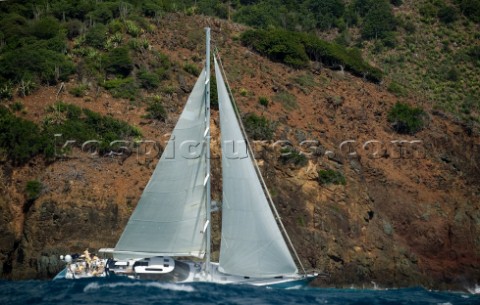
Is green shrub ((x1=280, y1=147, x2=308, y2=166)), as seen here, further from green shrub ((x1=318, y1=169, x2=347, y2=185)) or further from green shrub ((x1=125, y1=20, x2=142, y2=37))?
green shrub ((x1=125, y1=20, x2=142, y2=37))

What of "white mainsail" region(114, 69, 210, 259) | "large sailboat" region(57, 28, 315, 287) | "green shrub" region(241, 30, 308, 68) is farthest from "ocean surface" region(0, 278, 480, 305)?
"green shrub" region(241, 30, 308, 68)

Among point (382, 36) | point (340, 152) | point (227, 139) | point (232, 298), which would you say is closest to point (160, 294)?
point (232, 298)

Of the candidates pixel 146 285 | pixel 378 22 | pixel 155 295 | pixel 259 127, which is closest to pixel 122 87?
pixel 259 127

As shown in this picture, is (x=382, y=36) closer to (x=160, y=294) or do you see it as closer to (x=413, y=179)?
(x=413, y=179)

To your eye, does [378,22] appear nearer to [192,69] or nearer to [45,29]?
[192,69]

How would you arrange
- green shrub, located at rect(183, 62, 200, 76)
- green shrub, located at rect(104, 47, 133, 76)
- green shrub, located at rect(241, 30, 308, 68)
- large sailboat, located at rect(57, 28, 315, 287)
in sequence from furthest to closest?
green shrub, located at rect(241, 30, 308, 68), green shrub, located at rect(183, 62, 200, 76), green shrub, located at rect(104, 47, 133, 76), large sailboat, located at rect(57, 28, 315, 287)

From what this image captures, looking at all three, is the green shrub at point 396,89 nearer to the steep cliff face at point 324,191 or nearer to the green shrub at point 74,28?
the steep cliff face at point 324,191
